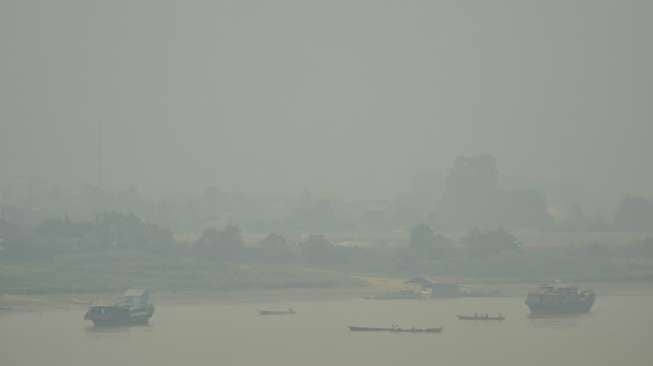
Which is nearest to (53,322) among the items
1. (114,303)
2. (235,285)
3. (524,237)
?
(114,303)

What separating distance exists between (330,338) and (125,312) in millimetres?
14679

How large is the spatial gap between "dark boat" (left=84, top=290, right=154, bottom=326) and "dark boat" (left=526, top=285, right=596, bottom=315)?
26.0 meters

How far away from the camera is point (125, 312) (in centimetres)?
11856

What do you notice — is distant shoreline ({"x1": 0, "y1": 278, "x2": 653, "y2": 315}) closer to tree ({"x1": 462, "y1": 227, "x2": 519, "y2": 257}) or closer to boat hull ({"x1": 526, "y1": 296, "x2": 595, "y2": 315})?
tree ({"x1": 462, "y1": 227, "x2": 519, "y2": 257})

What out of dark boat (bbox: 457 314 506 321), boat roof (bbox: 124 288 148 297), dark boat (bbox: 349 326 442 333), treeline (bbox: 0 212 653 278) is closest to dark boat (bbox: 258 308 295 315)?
boat roof (bbox: 124 288 148 297)

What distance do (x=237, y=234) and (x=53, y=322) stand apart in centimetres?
4050

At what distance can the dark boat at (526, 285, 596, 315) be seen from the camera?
126 meters

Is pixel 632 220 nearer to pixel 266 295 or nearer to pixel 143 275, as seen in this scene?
pixel 266 295

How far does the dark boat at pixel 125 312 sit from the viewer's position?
4631 inches

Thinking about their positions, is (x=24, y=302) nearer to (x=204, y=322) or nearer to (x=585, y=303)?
(x=204, y=322)

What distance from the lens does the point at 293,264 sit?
15175cm

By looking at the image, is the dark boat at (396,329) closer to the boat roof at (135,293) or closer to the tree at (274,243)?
the boat roof at (135,293)

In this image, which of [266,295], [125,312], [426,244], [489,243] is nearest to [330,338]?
[125,312]

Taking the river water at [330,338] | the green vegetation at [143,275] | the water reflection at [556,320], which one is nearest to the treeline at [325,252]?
the green vegetation at [143,275]
